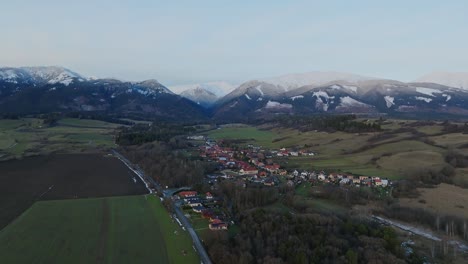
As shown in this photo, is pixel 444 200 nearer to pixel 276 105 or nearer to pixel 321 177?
pixel 321 177

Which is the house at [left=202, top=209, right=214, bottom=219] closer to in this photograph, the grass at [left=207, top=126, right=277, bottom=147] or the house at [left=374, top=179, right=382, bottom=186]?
the house at [left=374, top=179, right=382, bottom=186]

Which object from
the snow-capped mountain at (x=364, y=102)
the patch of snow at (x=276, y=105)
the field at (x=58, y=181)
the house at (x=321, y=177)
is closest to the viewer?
the field at (x=58, y=181)

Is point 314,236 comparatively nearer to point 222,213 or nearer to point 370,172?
point 222,213

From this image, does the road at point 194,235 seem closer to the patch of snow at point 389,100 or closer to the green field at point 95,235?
the green field at point 95,235

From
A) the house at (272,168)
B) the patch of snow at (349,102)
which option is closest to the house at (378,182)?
the house at (272,168)

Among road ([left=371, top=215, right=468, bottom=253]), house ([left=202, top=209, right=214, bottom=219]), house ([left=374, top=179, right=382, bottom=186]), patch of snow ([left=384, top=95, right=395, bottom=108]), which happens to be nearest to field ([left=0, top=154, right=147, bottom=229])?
house ([left=202, top=209, right=214, bottom=219])

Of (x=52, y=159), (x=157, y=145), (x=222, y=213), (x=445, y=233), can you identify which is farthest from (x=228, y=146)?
(x=445, y=233)

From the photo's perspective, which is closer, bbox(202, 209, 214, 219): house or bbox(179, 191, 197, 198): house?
bbox(202, 209, 214, 219): house
